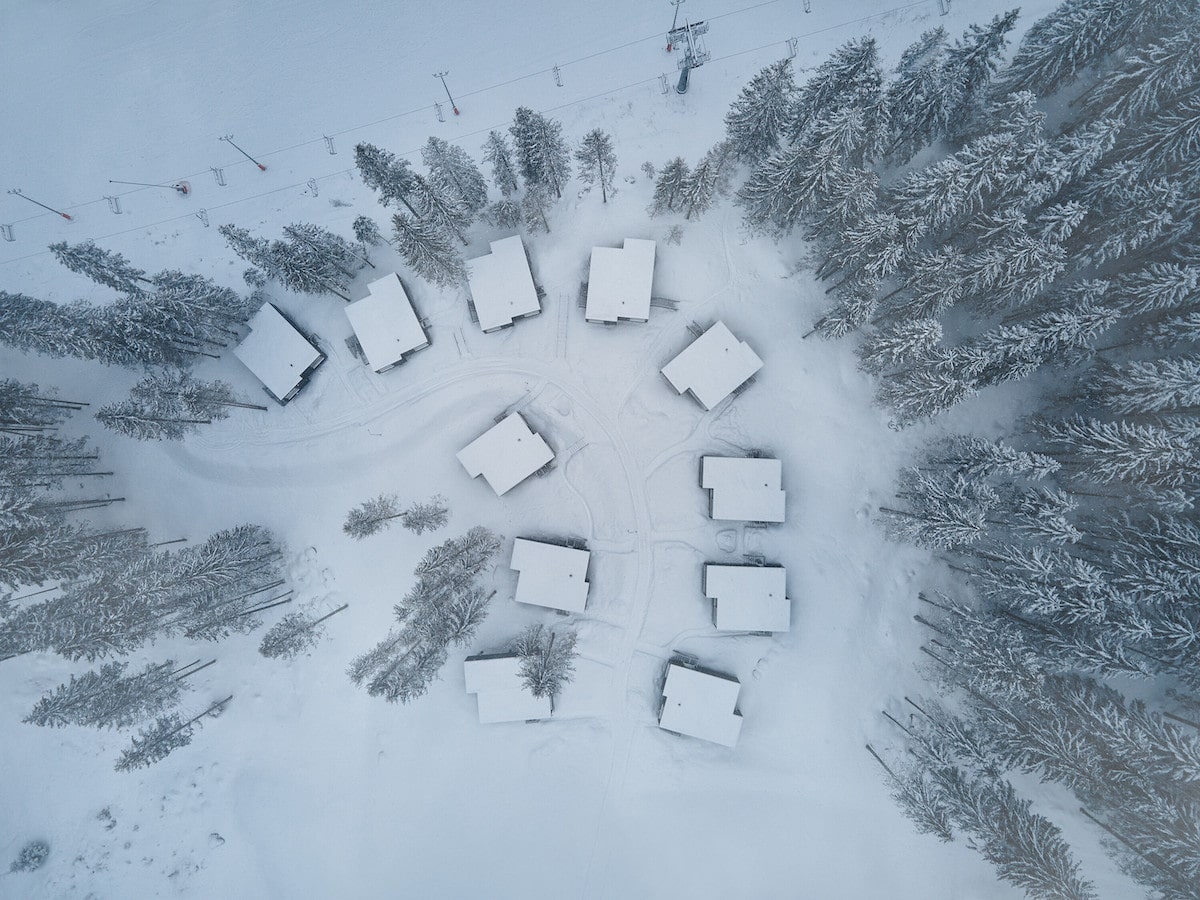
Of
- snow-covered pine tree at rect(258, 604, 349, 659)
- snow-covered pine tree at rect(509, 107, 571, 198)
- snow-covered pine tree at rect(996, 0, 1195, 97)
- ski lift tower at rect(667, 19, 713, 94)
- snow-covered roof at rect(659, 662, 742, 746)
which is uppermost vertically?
ski lift tower at rect(667, 19, 713, 94)

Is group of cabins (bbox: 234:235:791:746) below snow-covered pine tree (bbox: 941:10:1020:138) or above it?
below

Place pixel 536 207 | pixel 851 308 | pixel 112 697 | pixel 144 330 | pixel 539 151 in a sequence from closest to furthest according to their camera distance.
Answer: pixel 851 308
pixel 144 330
pixel 539 151
pixel 112 697
pixel 536 207

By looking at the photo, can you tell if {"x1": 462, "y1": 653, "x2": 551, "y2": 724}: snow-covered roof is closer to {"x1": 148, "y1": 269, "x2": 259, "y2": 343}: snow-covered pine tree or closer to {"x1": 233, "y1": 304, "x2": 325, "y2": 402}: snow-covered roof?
{"x1": 233, "y1": 304, "x2": 325, "y2": 402}: snow-covered roof

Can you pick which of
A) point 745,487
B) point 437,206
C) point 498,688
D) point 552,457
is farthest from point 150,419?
point 745,487

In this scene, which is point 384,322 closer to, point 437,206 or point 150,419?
point 437,206

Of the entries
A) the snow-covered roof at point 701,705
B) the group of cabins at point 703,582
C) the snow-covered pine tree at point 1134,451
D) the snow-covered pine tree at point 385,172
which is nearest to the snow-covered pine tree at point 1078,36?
the snow-covered pine tree at point 1134,451

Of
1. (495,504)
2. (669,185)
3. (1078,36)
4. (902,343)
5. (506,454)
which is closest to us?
(1078,36)

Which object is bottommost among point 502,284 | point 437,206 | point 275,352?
point 275,352

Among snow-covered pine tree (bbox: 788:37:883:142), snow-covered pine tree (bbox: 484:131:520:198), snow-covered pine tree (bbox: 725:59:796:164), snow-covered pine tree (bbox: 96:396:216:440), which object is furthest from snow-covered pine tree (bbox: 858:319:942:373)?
snow-covered pine tree (bbox: 96:396:216:440)
